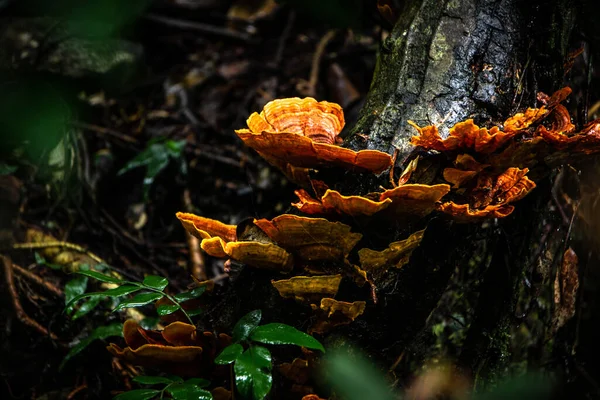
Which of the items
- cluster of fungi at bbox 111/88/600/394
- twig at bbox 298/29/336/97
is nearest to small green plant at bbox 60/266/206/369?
cluster of fungi at bbox 111/88/600/394

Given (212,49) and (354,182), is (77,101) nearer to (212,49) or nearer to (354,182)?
(212,49)

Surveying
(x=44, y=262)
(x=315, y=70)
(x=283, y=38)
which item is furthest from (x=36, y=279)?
(x=283, y=38)

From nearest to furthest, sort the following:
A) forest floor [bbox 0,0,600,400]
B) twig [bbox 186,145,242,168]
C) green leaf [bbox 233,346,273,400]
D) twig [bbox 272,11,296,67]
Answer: green leaf [bbox 233,346,273,400] < forest floor [bbox 0,0,600,400] < twig [bbox 186,145,242,168] < twig [bbox 272,11,296,67]

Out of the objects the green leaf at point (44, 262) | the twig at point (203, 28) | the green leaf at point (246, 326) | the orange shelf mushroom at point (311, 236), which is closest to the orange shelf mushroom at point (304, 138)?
the orange shelf mushroom at point (311, 236)

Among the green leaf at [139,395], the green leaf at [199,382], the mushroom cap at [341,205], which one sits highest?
the mushroom cap at [341,205]

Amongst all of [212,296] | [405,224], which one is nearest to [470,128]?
[405,224]

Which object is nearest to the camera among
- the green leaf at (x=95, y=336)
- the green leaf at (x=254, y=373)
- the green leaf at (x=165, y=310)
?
the green leaf at (x=254, y=373)

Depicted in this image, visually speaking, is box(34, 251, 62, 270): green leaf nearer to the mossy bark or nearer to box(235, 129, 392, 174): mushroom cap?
box(235, 129, 392, 174): mushroom cap

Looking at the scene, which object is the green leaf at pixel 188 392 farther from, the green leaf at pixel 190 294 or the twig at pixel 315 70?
the twig at pixel 315 70
